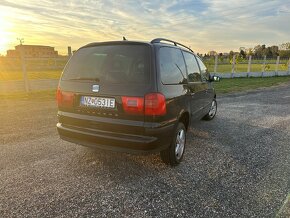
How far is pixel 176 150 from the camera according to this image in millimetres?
3785

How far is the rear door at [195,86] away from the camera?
436 centimetres

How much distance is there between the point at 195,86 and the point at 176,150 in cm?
146

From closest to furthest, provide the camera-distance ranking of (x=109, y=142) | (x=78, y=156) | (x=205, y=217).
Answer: (x=205, y=217) < (x=109, y=142) < (x=78, y=156)

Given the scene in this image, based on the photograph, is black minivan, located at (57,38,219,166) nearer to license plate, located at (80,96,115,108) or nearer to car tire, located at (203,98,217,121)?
license plate, located at (80,96,115,108)

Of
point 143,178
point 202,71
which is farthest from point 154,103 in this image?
point 202,71

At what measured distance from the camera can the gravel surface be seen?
2676 mm

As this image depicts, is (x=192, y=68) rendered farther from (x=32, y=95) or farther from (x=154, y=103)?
(x=32, y=95)

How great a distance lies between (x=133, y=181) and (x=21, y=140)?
2762 mm

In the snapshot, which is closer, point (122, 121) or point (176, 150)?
point (122, 121)

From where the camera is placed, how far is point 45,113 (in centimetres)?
703

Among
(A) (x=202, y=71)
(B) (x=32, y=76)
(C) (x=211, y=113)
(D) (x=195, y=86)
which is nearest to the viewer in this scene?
(D) (x=195, y=86)

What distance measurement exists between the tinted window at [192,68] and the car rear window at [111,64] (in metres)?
1.36

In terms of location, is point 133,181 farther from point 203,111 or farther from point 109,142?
point 203,111

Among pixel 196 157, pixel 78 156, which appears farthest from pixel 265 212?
pixel 78 156
